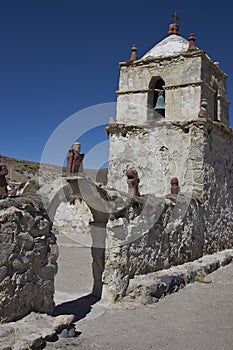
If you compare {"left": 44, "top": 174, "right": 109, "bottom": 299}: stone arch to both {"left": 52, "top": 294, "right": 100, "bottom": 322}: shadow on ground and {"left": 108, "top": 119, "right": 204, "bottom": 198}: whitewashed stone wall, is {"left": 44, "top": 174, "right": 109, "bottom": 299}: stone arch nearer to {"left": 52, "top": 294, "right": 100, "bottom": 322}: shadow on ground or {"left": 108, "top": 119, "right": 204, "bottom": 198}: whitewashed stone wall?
{"left": 52, "top": 294, "right": 100, "bottom": 322}: shadow on ground

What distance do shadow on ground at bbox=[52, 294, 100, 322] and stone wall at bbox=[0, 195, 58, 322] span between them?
73 centimetres

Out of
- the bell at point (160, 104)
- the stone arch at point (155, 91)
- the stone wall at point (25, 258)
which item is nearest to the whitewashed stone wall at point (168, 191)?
the bell at point (160, 104)

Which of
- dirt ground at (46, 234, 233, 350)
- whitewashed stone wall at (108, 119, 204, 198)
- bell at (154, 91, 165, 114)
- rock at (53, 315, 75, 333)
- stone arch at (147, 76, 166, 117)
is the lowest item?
dirt ground at (46, 234, 233, 350)

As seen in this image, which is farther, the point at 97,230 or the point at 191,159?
the point at 191,159

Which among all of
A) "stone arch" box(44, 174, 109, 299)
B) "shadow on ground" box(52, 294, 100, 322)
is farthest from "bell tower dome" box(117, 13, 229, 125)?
"shadow on ground" box(52, 294, 100, 322)

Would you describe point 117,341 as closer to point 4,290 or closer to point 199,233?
point 4,290

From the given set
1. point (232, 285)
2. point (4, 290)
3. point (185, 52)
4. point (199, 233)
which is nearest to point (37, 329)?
point (4, 290)

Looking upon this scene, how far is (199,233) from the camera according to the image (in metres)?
9.80

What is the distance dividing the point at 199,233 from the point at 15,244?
6.38 m

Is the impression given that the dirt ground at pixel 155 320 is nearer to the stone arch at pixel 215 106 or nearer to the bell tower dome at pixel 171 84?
the bell tower dome at pixel 171 84

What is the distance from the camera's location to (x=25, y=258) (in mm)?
4598

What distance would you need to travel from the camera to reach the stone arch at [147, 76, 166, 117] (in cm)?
1118

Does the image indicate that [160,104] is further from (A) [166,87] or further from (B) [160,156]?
(B) [160,156]

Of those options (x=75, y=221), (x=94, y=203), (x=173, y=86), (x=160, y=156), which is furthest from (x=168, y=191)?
(x=75, y=221)
